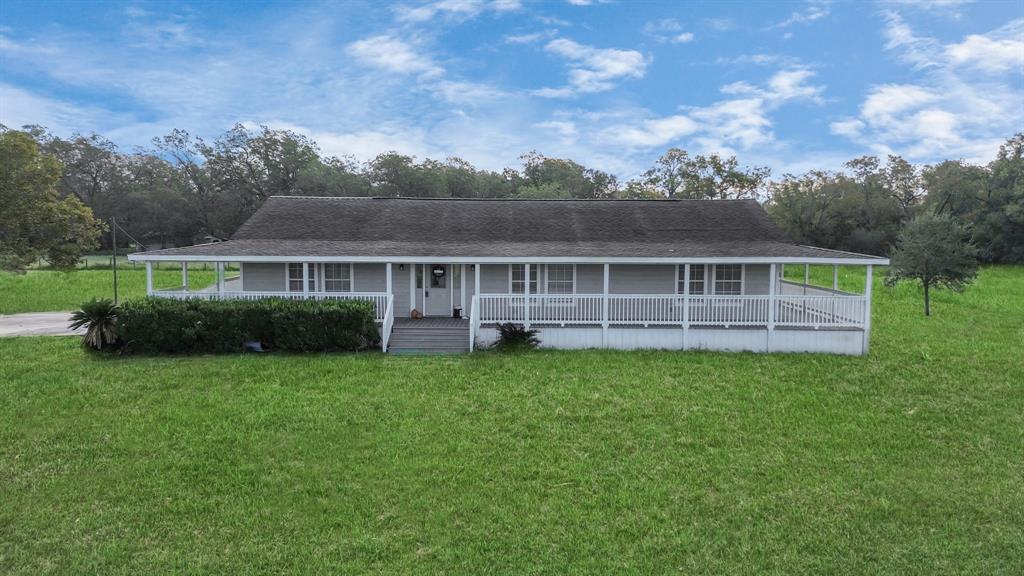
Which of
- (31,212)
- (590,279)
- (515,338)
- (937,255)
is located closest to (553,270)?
(590,279)

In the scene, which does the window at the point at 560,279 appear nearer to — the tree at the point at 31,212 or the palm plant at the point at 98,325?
the palm plant at the point at 98,325

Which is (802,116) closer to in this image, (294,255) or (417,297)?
(417,297)

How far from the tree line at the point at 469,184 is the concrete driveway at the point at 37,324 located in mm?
29136

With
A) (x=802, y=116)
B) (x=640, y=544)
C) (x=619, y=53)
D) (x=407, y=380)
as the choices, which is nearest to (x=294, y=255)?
(x=407, y=380)

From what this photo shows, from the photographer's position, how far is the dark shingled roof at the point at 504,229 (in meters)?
13.6

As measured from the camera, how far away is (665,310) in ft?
Answer: 42.9

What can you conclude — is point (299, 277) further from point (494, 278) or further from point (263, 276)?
point (494, 278)

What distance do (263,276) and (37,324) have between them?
7.91 meters

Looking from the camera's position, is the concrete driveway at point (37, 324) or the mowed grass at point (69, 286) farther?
the mowed grass at point (69, 286)

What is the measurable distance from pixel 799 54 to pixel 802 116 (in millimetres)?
5764

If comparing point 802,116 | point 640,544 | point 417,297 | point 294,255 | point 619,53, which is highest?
point 619,53

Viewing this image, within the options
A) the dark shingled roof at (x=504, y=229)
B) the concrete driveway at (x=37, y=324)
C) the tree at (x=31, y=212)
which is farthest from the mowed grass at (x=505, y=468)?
the tree at (x=31, y=212)

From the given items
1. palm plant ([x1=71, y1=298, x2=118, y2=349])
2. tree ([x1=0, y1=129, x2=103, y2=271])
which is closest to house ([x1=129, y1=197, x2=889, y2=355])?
palm plant ([x1=71, y1=298, x2=118, y2=349])

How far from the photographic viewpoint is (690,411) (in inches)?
326
